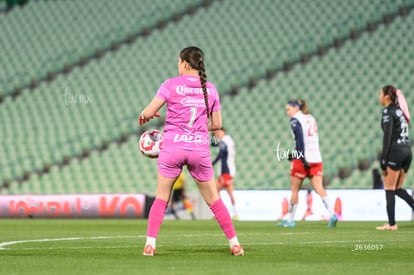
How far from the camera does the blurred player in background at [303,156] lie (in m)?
14.6

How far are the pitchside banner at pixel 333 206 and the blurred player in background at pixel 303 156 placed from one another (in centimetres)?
374

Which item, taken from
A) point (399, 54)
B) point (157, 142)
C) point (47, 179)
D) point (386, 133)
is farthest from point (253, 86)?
point (157, 142)

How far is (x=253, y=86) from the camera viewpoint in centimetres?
2555

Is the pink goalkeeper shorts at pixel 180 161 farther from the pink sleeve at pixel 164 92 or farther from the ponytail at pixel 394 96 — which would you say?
the ponytail at pixel 394 96

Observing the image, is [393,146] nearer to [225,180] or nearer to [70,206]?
[225,180]

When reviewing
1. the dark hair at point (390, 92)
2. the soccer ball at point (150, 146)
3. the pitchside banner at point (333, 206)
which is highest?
the dark hair at point (390, 92)

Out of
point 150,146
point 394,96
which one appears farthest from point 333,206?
point 150,146

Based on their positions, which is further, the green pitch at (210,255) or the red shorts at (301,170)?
the red shorts at (301,170)

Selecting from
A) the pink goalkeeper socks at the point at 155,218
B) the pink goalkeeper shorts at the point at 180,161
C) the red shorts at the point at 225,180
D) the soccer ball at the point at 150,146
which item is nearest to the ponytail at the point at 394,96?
the soccer ball at the point at 150,146

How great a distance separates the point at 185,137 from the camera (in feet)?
27.0

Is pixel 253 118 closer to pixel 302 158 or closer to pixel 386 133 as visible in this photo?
pixel 302 158

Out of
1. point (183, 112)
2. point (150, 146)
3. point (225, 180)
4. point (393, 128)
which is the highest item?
point (183, 112)

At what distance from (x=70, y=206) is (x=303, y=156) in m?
7.77

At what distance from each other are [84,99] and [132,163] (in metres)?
2.84
